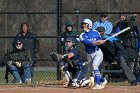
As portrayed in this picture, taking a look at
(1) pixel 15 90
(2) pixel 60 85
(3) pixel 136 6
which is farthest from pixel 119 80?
(3) pixel 136 6

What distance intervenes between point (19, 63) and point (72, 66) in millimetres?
2282

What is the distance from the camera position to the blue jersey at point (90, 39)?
14445 mm

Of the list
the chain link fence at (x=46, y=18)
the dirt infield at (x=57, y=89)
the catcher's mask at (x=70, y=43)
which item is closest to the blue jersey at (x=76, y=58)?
the catcher's mask at (x=70, y=43)

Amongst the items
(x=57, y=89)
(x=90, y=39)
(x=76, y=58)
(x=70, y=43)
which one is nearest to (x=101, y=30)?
(x=70, y=43)

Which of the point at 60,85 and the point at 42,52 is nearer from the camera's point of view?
the point at 60,85

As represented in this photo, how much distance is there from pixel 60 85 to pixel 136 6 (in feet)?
24.8

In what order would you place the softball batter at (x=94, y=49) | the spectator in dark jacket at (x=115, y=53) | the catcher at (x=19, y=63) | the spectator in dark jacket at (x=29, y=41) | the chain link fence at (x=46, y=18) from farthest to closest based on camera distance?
the chain link fence at (x=46, y=18) < the spectator in dark jacket at (x=29, y=41) < the catcher at (x=19, y=63) < the spectator in dark jacket at (x=115, y=53) < the softball batter at (x=94, y=49)

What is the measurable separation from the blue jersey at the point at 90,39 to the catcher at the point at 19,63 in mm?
2780

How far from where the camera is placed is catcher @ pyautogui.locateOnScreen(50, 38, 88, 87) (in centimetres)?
1488

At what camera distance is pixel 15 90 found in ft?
46.2

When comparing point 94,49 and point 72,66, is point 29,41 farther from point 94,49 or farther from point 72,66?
point 94,49

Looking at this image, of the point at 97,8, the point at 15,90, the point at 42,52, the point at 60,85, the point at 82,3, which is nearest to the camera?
the point at 15,90

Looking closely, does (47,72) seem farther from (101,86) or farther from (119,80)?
(101,86)

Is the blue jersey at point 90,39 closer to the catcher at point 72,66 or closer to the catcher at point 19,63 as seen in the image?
the catcher at point 72,66
